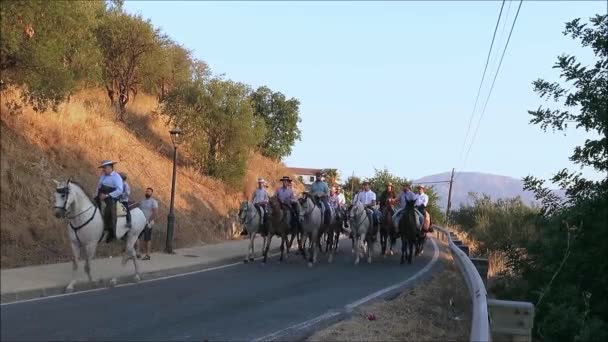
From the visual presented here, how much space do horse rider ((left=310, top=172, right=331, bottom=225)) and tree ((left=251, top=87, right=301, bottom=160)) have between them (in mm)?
26976

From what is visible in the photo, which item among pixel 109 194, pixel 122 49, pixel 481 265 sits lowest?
pixel 481 265

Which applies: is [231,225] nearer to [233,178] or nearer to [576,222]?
[233,178]

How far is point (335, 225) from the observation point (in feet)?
76.4

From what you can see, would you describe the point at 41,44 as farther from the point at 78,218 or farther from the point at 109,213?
the point at 78,218

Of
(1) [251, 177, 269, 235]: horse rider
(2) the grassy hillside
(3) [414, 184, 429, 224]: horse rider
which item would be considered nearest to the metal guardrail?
(1) [251, 177, 269, 235]: horse rider

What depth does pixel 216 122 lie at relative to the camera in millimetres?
32812

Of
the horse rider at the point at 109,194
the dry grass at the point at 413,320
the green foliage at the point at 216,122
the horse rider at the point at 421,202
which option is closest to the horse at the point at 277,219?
the horse rider at the point at 421,202

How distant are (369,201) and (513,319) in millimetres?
17063

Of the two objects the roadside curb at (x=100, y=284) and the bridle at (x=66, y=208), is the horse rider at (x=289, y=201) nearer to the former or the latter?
the roadside curb at (x=100, y=284)

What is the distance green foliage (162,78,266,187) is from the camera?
32.5 m

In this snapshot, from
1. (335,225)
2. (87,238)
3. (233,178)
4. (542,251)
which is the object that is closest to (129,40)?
(233,178)

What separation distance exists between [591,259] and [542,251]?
1.29 m

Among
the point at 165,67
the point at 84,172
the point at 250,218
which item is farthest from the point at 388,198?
the point at 165,67

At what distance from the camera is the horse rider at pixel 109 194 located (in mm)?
13945
